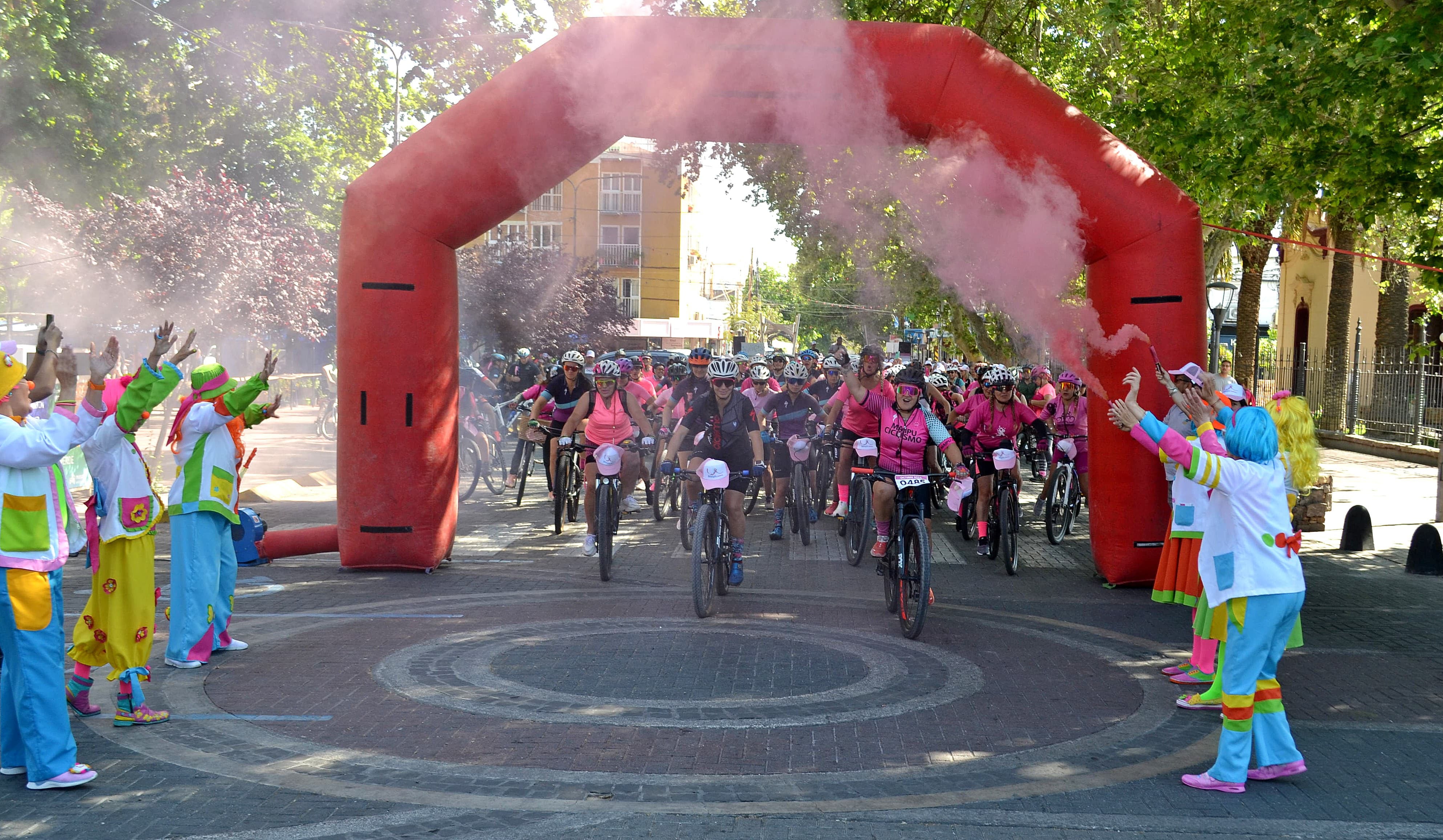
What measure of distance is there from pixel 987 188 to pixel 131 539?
739cm

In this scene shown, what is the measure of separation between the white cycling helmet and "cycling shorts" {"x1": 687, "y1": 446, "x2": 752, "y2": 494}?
57 cm

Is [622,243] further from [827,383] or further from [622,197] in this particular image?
[827,383]

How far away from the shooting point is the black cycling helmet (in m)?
9.73

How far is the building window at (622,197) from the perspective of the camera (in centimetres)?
8075

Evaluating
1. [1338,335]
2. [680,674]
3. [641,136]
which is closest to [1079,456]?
[641,136]

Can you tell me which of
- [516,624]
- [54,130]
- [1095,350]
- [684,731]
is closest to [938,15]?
[1095,350]

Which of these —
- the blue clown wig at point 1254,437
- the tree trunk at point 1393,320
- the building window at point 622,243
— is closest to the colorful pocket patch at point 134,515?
the blue clown wig at point 1254,437

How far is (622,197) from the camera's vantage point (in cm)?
8094

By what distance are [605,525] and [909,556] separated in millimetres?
3078

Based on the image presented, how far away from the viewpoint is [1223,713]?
17.9 feet

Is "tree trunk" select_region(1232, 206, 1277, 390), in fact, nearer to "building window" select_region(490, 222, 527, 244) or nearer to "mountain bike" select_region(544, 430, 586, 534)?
"mountain bike" select_region(544, 430, 586, 534)

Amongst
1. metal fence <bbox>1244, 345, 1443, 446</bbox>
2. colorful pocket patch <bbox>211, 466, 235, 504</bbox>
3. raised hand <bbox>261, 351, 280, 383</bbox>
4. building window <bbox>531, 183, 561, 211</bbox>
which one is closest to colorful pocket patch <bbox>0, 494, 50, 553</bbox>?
raised hand <bbox>261, 351, 280, 383</bbox>

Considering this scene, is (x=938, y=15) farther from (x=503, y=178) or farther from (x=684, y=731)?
(x=684, y=731)

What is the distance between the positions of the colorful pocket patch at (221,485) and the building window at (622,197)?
74682 mm
